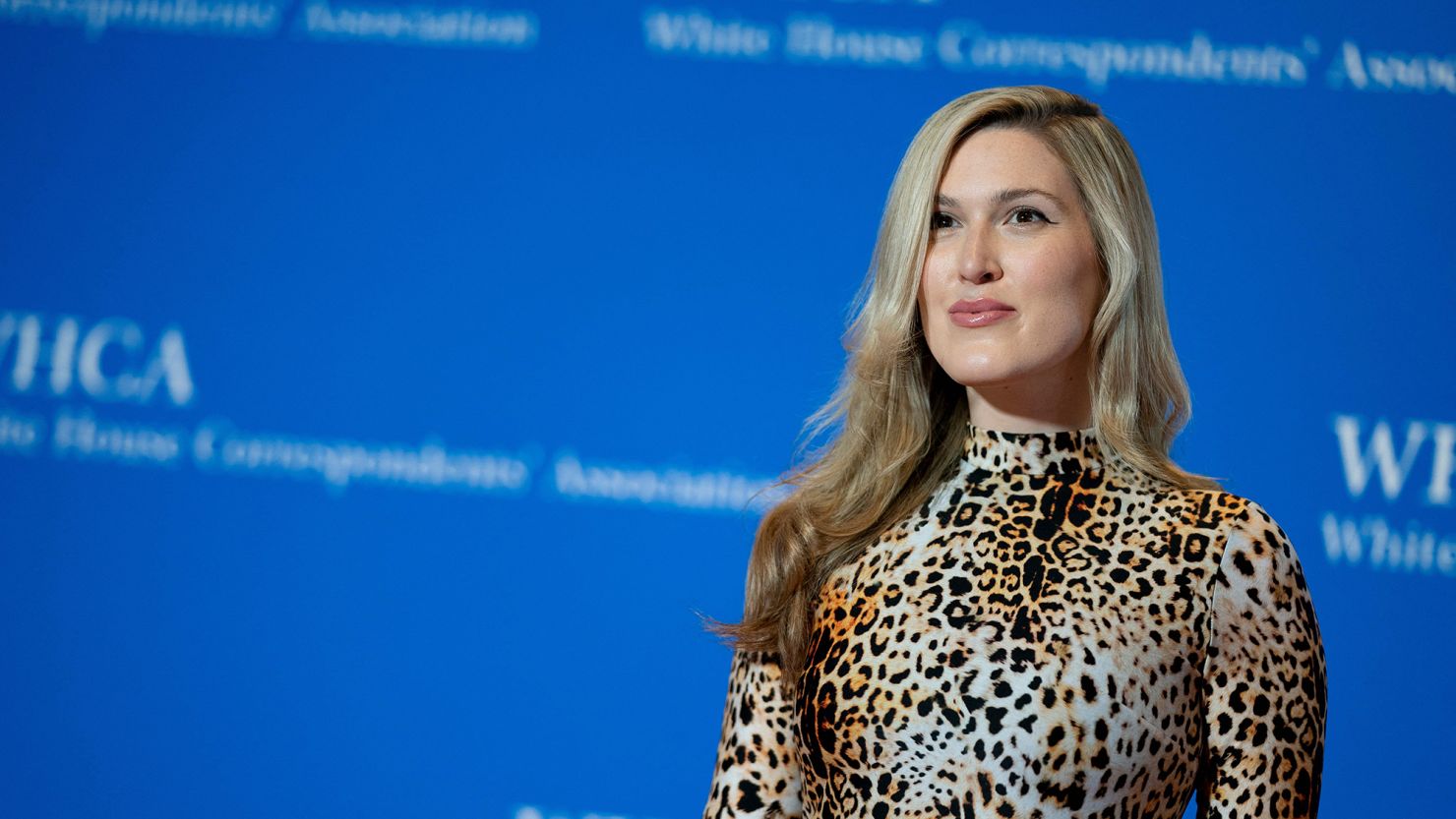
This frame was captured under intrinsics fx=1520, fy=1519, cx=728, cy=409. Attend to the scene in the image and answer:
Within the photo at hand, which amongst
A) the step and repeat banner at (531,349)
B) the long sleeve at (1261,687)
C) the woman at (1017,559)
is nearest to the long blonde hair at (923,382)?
the woman at (1017,559)

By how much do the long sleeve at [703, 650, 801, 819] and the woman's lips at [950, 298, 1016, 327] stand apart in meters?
0.48

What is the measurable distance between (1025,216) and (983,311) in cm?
13

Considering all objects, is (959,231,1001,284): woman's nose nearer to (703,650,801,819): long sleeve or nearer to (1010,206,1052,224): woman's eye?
(1010,206,1052,224): woman's eye

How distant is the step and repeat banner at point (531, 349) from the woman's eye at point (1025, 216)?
1.32 meters

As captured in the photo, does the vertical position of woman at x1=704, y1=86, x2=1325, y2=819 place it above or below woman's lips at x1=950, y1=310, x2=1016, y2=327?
below

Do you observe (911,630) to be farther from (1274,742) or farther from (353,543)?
(353,543)

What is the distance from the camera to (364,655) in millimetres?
3400

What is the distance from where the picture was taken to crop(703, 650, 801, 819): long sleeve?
187 cm

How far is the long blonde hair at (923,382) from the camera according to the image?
183cm

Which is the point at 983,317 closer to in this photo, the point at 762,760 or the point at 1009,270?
the point at 1009,270

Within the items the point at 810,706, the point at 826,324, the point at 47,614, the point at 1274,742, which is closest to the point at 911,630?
the point at 810,706

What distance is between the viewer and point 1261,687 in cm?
163

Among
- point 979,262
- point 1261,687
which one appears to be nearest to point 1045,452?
point 979,262

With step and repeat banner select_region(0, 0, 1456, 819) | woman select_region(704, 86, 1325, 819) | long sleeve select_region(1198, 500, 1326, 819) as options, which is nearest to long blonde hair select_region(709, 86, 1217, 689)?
woman select_region(704, 86, 1325, 819)
